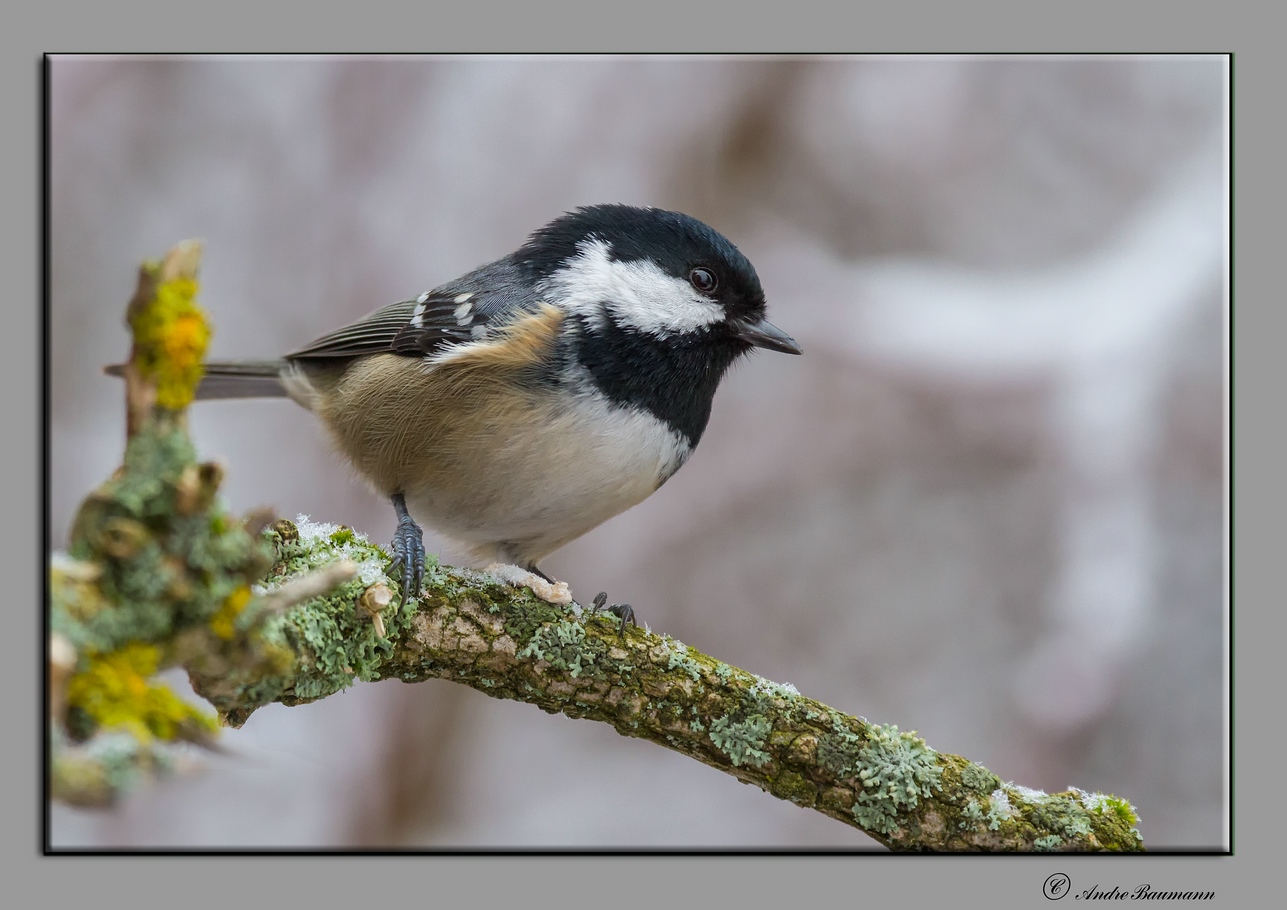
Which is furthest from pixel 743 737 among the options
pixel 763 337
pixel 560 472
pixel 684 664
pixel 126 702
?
pixel 126 702

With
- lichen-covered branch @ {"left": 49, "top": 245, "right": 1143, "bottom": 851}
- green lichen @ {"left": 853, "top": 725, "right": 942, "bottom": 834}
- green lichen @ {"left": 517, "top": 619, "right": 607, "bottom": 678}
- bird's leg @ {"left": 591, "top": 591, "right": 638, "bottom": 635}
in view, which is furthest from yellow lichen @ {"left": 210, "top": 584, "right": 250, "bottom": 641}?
green lichen @ {"left": 853, "top": 725, "right": 942, "bottom": 834}

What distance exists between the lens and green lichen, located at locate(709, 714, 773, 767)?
4.96 ft

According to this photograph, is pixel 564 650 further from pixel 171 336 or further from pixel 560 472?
pixel 171 336

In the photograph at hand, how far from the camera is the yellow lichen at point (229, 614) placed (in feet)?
3.44

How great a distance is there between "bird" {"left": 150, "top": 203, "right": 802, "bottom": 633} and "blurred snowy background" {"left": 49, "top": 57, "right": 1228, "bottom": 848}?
0.38 m

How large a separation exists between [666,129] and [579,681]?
166 cm

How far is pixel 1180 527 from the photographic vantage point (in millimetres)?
2297

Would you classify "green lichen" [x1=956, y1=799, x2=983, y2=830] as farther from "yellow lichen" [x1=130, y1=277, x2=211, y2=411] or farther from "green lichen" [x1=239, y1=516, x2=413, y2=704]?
"yellow lichen" [x1=130, y1=277, x2=211, y2=411]

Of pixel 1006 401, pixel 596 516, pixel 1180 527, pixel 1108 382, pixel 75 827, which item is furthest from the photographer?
pixel 1006 401

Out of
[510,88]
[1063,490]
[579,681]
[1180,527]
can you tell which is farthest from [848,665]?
[510,88]

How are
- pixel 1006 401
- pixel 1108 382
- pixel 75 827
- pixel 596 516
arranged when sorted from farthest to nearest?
1. pixel 1006 401
2. pixel 1108 382
3. pixel 596 516
4. pixel 75 827

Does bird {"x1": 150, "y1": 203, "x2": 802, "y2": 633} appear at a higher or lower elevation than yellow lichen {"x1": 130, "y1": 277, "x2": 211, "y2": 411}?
higher

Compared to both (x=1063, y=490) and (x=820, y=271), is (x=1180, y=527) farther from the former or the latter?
(x=820, y=271)
